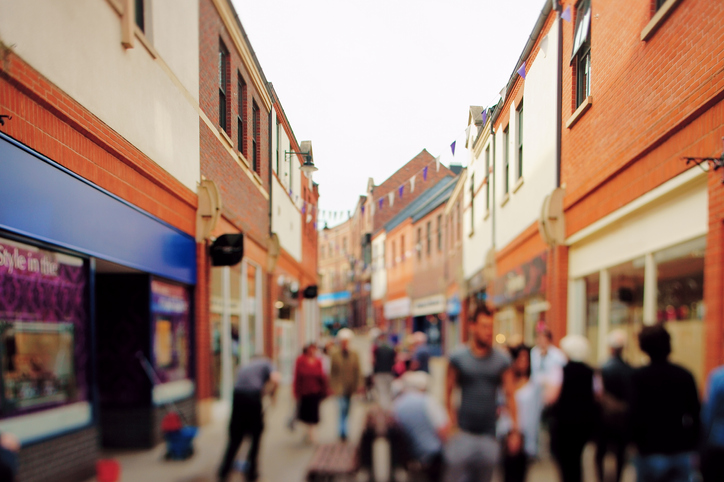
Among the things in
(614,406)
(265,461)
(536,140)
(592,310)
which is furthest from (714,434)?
(536,140)

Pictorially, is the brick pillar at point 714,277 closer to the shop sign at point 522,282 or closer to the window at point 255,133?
the shop sign at point 522,282

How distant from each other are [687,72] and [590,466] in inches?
177

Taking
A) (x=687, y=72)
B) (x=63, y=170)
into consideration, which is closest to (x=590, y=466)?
(x=687, y=72)

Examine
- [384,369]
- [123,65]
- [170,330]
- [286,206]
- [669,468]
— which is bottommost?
[384,369]

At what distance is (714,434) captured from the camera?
347 centimetres

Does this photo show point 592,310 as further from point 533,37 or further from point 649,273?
point 533,37

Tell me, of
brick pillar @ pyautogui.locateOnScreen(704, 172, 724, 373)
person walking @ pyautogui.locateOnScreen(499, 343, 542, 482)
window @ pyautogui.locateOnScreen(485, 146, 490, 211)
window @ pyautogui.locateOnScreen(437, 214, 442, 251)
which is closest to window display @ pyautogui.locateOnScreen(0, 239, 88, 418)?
person walking @ pyautogui.locateOnScreen(499, 343, 542, 482)

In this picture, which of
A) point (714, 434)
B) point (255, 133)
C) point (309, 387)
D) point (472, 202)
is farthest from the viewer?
point (472, 202)

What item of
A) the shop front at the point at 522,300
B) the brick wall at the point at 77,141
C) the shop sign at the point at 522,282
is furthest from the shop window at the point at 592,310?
the brick wall at the point at 77,141

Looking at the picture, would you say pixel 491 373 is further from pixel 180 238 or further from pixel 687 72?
pixel 180 238

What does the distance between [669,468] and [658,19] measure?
5.22m

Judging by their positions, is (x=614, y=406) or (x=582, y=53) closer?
(x=614, y=406)

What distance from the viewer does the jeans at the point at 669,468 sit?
3846 mm

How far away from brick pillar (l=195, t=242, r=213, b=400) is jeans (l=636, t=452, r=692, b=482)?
25.5 ft
